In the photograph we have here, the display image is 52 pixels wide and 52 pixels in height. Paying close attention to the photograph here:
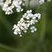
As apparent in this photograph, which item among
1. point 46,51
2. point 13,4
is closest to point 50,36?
point 46,51

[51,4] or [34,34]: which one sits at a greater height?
[51,4]

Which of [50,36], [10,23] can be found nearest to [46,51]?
[50,36]

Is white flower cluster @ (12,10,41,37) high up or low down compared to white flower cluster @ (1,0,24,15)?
down

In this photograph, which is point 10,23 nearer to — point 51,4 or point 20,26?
point 20,26

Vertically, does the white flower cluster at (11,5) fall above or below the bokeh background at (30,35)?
above
